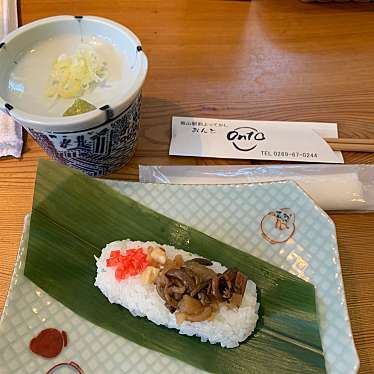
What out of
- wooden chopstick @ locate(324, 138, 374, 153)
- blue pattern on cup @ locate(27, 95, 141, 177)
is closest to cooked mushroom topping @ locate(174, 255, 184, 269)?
A: blue pattern on cup @ locate(27, 95, 141, 177)

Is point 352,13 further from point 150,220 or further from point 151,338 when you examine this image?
point 151,338

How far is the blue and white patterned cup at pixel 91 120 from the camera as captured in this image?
1.16 meters

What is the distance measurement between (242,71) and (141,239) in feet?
2.56

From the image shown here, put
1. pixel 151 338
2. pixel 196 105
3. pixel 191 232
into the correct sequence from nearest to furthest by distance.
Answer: pixel 151 338 → pixel 191 232 → pixel 196 105

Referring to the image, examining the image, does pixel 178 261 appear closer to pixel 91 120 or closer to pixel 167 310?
pixel 167 310

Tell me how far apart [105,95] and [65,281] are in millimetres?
495

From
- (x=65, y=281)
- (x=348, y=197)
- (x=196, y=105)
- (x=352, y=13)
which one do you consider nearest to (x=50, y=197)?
(x=65, y=281)

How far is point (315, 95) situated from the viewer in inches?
65.7

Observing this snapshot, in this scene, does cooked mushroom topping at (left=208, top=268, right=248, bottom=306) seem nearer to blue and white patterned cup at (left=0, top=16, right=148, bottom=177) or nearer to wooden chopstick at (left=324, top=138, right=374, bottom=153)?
blue and white patterned cup at (left=0, top=16, right=148, bottom=177)

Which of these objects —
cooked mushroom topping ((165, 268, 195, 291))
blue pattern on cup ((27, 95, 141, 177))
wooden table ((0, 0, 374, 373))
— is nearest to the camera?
cooked mushroom topping ((165, 268, 195, 291))

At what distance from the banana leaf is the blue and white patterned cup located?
2.9 inches

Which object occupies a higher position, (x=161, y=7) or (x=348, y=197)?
(x=161, y=7)

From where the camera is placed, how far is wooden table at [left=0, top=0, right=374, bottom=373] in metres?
1.43

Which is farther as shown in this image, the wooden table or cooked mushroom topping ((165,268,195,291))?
the wooden table
